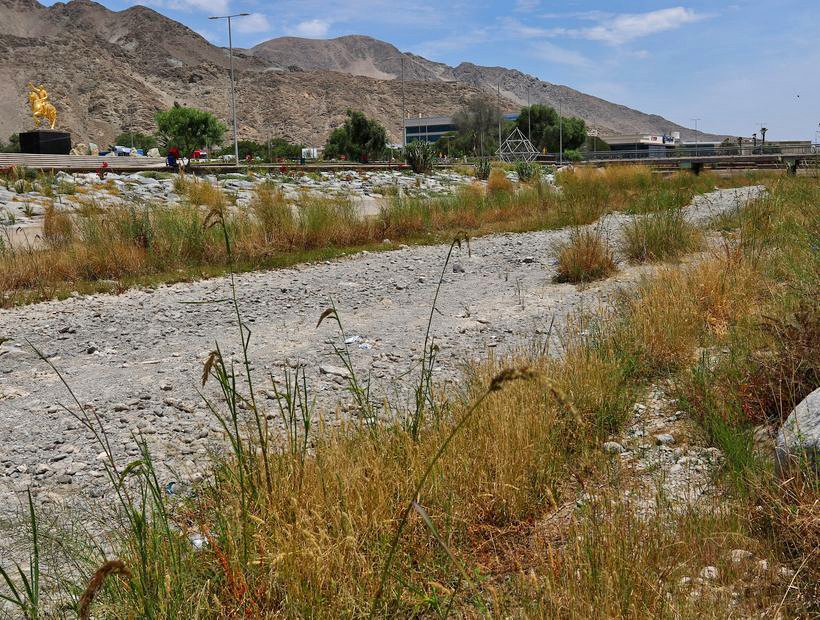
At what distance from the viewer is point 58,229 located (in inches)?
422

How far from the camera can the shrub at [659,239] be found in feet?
27.9

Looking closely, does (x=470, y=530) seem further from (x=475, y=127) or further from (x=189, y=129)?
(x=475, y=127)

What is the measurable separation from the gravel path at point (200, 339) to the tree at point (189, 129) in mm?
46260

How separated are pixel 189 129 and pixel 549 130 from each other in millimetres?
42375

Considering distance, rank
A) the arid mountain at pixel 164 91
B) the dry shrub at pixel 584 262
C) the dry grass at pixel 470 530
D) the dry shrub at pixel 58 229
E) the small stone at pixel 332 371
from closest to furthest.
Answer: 1. the dry grass at pixel 470 530
2. the small stone at pixel 332 371
3. the dry shrub at pixel 584 262
4. the dry shrub at pixel 58 229
5. the arid mountain at pixel 164 91

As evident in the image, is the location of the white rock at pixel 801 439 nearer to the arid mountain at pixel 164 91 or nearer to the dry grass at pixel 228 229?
the dry grass at pixel 228 229

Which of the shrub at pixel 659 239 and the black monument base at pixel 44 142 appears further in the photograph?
the black monument base at pixel 44 142

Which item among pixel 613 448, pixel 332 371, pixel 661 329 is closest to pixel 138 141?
pixel 332 371

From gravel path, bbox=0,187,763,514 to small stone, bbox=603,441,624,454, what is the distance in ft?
4.44

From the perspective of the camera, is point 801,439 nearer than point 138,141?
Yes

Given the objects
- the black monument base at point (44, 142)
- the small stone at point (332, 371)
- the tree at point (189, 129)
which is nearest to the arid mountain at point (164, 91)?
the tree at point (189, 129)

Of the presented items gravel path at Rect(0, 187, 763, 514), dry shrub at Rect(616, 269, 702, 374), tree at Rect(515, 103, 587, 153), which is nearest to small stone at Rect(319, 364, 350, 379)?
gravel path at Rect(0, 187, 763, 514)

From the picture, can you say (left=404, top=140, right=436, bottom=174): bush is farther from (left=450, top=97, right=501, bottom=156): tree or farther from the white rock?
(left=450, top=97, right=501, bottom=156): tree

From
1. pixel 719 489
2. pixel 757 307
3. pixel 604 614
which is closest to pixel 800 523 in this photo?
pixel 719 489
